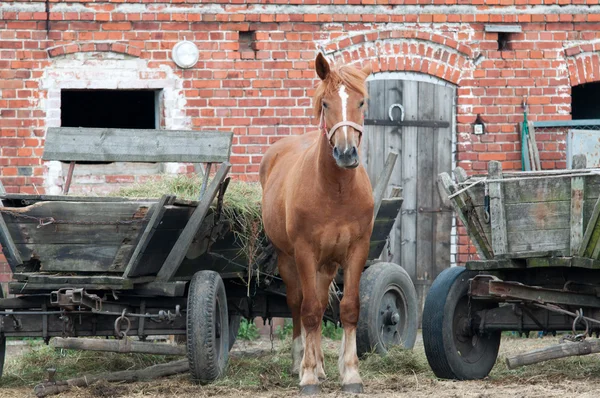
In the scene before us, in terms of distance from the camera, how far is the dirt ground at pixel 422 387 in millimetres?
6652

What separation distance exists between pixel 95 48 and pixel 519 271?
5587mm

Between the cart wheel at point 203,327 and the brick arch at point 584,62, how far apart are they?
240 inches

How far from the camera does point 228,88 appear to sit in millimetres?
11367

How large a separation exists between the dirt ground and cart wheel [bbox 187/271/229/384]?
11cm

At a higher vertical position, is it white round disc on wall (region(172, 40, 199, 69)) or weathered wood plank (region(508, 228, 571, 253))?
white round disc on wall (region(172, 40, 199, 69))

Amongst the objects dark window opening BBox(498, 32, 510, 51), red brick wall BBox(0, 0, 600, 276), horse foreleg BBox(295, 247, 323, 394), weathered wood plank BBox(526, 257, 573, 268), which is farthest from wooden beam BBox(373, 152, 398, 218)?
dark window opening BBox(498, 32, 510, 51)

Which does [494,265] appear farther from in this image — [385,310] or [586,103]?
[586,103]

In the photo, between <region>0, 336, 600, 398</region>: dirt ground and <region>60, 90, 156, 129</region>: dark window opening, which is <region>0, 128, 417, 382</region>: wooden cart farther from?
<region>60, 90, 156, 129</region>: dark window opening

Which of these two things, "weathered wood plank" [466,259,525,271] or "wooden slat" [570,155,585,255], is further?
"weathered wood plank" [466,259,525,271]

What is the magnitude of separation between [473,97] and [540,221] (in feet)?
16.8

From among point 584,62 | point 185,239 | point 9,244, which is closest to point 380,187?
point 185,239

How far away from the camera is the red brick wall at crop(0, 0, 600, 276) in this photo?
10977 mm

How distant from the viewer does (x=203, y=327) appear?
6.95m

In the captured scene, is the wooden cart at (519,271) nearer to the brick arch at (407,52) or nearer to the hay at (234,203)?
the hay at (234,203)
